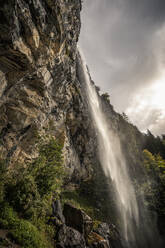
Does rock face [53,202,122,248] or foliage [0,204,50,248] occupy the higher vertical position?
foliage [0,204,50,248]

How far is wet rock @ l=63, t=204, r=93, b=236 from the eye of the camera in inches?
323

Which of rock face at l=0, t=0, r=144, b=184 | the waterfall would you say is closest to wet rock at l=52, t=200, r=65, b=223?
rock face at l=0, t=0, r=144, b=184

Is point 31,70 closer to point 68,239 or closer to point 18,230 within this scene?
point 18,230

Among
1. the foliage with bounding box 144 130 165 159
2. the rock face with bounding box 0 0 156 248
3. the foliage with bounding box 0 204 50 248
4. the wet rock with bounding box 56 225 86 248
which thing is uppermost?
the foliage with bounding box 144 130 165 159

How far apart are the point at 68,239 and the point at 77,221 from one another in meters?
2.25

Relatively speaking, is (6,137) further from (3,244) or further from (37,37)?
(37,37)

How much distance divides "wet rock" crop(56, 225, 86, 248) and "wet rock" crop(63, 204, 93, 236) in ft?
4.88

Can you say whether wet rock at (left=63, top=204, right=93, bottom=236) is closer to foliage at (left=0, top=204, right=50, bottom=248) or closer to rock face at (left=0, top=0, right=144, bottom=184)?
foliage at (left=0, top=204, right=50, bottom=248)

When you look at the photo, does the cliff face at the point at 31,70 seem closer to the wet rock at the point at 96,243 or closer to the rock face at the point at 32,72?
the rock face at the point at 32,72

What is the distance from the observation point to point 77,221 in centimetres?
843

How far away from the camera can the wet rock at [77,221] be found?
26.9 ft

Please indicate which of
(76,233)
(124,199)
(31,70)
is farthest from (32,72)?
(124,199)

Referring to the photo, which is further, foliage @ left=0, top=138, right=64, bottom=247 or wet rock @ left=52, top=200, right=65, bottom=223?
wet rock @ left=52, top=200, right=65, bottom=223

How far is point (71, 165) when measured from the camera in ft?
56.2
